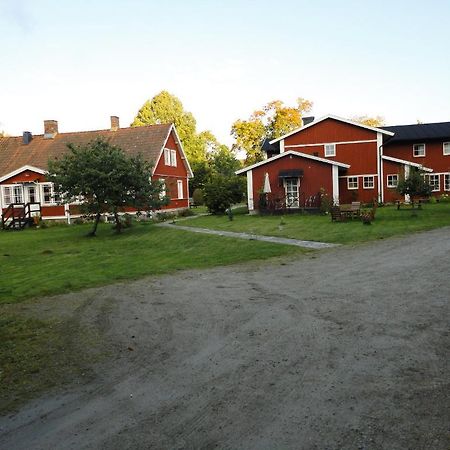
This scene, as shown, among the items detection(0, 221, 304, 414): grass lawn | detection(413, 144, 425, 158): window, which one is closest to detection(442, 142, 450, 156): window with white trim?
detection(413, 144, 425, 158): window

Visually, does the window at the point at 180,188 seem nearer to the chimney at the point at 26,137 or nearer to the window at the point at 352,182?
the chimney at the point at 26,137

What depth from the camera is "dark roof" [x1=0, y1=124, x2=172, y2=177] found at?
3300 cm

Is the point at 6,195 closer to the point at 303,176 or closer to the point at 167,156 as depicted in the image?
the point at 167,156

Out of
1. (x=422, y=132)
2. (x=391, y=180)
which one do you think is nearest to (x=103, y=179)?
(x=391, y=180)

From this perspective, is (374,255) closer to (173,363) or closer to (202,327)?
(202,327)

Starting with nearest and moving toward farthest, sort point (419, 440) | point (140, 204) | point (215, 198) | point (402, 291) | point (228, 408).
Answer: point (419, 440) < point (228, 408) < point (402, 291) < point (140, 204) < point (215, 198)

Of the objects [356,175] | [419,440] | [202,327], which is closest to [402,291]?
[202,327]

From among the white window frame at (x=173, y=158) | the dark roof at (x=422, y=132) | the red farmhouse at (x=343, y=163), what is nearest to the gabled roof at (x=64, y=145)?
the white window frame at (x=173, y=158)

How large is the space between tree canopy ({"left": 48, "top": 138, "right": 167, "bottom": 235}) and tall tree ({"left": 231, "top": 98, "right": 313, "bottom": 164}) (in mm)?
36873

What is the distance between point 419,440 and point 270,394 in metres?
1.34

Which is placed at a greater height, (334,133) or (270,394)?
(334,133)

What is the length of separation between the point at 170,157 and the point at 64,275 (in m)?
24.4

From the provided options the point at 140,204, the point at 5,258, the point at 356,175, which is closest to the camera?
the point at 5,258

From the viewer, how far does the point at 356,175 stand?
33.8m
